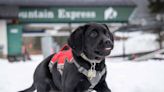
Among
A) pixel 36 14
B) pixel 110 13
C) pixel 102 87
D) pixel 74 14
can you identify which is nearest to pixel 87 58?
pixel 102 87

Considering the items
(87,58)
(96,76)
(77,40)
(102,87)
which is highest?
(77,40)

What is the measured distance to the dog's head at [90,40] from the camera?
260 cm

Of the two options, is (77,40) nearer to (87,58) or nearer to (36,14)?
(87,58)

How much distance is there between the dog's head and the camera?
2603 mm

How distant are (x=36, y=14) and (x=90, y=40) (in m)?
12.3

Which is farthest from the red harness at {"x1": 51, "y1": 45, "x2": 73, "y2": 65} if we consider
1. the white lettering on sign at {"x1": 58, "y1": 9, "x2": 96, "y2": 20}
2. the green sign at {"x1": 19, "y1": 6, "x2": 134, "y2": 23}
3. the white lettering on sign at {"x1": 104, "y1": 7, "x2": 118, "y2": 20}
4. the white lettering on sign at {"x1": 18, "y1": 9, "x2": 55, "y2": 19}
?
the white lettering on sign at {"x1": 104, "y1": 7, "x2": 118, "y2": 20}

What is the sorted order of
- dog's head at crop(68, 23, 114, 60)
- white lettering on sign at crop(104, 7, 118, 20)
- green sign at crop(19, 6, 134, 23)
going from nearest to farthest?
1. dog's head at crop(68, 23, 114, 60)
2. green sign at crop(19, 6, 134, 23)
3. white lettering on sign at crop(104, 7, 118, 20)

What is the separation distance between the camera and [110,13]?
1548cm

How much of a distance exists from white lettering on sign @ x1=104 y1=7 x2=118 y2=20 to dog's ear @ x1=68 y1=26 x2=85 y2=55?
41.6ft

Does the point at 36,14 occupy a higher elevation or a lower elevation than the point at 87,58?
higher

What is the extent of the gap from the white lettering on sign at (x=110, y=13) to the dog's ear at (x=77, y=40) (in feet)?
41.6

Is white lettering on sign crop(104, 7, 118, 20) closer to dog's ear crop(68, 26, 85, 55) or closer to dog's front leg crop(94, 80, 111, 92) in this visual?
dog's front leg crop(94, 80, 111, 92)

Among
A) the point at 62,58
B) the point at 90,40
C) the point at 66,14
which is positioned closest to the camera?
the point at 90,40

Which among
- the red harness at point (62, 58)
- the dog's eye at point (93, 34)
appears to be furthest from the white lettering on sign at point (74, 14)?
the dog's eye at point (93, 34)
